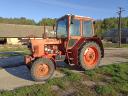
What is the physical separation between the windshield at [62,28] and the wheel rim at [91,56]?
130 centimetres

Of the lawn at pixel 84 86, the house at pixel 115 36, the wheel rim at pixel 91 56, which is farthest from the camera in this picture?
the house at pixel 115 36

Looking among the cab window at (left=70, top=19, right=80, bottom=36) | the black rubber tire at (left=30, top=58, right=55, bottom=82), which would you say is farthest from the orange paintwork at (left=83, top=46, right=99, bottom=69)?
the black rubber tire at (left=30, top=58, right=55, bottom=82)

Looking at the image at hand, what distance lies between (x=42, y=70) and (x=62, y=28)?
2724mm

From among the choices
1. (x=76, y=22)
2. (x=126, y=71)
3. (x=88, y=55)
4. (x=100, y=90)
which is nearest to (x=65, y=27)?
(x=76, y=22)

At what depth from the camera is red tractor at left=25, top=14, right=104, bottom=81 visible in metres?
11.3

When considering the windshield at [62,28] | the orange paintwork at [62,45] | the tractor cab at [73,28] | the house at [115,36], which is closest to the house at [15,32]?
the house at [115,36]

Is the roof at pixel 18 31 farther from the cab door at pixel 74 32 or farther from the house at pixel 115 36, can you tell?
the cab door at pixel 74 32

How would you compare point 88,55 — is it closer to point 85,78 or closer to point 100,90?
point 85,78

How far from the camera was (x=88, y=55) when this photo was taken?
12.6 metres

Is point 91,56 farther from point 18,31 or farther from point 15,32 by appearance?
point 18,31

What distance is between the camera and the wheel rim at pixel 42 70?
10.6 m

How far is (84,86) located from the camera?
9.59 m

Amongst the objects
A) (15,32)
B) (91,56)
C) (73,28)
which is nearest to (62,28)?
(73,28)

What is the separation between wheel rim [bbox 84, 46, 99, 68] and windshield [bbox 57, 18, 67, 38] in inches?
51.1
